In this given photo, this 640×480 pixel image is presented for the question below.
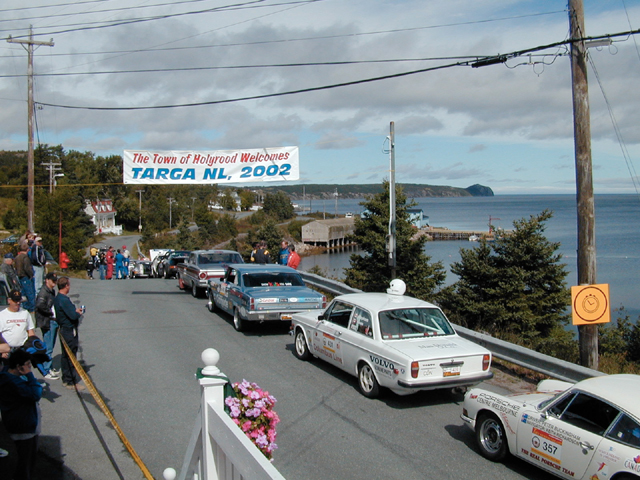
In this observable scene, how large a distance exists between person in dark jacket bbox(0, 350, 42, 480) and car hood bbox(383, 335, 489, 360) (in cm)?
474

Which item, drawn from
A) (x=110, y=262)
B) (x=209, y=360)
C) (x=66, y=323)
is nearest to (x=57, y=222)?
(x=110, y=262)

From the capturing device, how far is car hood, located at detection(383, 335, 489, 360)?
816 cm

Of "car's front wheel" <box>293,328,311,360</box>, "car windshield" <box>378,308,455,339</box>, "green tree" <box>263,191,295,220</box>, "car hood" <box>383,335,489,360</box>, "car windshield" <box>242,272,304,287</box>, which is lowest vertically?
"car's front wheel" <box>293,328,311,360</box>

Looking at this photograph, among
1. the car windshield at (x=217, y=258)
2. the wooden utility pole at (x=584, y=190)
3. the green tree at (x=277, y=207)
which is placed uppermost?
the green tree at (x=277, y=207)

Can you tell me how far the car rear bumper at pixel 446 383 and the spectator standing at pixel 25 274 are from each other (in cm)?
1017

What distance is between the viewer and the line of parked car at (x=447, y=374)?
5.43m

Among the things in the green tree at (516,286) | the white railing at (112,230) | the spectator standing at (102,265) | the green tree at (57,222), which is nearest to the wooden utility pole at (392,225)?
the green tree at (516,286)

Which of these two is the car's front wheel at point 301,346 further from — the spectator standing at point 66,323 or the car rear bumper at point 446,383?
the spectator standing at point 66,323

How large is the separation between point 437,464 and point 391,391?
2.61 m

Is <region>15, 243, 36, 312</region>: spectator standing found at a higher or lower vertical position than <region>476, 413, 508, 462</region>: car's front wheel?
higher

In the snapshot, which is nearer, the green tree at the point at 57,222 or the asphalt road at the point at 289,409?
the asphalt road at the point at 289,409

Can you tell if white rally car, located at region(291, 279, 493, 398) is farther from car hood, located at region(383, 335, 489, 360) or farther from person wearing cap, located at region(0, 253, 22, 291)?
person wearing cap, located at region(0, 253, 22, 291)

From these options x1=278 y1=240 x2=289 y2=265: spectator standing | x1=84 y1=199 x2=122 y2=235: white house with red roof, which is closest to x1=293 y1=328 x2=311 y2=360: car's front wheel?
x1=278 y1=240 x2=289 y2=265: spectator standing

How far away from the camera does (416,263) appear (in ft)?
98.0
